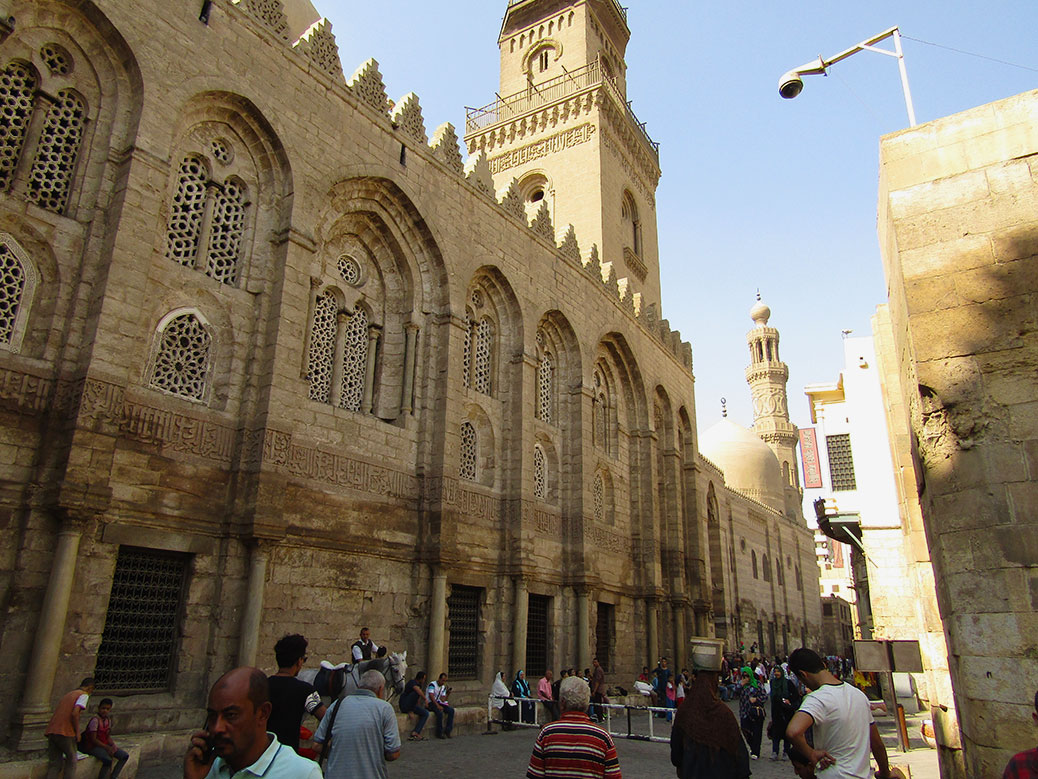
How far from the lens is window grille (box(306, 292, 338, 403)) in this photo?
9969 mm

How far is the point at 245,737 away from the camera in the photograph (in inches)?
72.2

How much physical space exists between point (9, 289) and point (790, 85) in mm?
7948

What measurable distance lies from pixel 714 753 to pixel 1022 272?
3498 mm

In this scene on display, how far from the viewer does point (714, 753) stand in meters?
3.37

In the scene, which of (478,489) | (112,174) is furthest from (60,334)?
(478,489)

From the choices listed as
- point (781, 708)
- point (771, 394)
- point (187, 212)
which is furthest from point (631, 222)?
point (771, 394)

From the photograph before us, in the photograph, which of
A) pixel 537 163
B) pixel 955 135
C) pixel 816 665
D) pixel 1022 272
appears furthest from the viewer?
pixel 537 163

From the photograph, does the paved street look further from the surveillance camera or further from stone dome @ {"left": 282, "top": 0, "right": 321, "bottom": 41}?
stone dome @ {"left": 282, "top": 0, "right": 321, "bottom": 41}

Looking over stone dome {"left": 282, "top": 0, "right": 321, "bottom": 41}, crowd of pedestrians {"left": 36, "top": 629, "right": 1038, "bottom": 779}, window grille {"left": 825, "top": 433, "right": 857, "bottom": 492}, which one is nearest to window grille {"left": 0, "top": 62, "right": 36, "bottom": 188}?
crowd of pedestrians {"left": 36, "top": 629, "right": 1038, "bottom": 779}

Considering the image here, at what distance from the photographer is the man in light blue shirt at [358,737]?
3418mm

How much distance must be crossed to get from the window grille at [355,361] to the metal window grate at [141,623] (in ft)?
11.2

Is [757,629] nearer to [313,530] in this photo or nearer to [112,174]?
[313,530]

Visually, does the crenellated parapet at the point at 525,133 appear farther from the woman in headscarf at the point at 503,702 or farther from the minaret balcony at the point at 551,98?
the woman in headscarf at the point at 503,702

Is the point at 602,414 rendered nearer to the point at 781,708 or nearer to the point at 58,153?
the point at 781,708
